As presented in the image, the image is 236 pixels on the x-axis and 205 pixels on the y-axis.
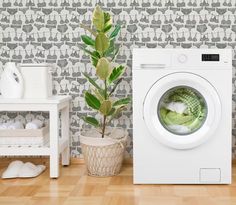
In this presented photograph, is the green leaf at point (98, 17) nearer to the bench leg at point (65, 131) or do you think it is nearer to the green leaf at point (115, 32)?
the green leaf at point (115, 32)

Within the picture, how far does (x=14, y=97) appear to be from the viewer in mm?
2660

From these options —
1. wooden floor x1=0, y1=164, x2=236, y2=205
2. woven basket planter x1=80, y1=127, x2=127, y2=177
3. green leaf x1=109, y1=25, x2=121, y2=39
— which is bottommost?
wooden floor x1=0, y1=164, x2=236, y2=205

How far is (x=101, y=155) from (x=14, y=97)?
2.44 ft

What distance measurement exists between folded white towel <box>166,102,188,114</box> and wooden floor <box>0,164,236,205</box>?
1.61 feet

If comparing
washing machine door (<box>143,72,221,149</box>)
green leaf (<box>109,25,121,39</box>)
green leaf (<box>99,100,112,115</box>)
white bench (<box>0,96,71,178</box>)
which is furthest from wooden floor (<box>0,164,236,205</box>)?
green leaf (<box>109,25,121,39</box>)

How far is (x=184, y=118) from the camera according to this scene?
8.05 feet

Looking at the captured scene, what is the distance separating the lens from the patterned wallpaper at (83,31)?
2994 mm

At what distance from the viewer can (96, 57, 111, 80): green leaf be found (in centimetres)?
257

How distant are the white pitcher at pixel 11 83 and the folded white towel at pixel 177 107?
105cm

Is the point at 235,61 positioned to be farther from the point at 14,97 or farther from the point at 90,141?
the point at 14,97

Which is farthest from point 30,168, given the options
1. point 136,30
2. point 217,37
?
point 217,37

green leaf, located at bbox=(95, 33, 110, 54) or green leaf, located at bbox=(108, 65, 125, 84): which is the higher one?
green leaf, located at bbox=(95, 33, 110, 54)

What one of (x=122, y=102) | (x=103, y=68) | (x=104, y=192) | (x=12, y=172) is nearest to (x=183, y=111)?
(x=122, y=102)

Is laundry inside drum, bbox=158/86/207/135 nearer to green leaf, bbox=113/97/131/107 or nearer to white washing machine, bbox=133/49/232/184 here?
white washing machine, bbox=133/49/232/184
